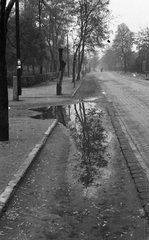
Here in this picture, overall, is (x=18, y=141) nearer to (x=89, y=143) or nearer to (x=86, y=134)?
(x=89, y=143)

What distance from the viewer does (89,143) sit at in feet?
25.6

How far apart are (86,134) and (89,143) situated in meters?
1.04

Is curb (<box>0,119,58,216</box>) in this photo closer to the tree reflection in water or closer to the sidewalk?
the sidewalk

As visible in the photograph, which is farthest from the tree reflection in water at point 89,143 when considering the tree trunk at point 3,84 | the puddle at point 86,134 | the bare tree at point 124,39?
the bare tree at point 124,39

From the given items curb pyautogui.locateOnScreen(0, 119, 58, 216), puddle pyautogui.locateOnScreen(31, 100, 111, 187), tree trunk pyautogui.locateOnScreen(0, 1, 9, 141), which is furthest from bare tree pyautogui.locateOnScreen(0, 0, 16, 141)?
puddle pyautogui.locateOnScreen(31, 100, 111, 187)

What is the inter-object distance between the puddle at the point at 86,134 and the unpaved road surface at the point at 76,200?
0.02 m

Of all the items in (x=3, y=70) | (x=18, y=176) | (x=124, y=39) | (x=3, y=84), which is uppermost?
(x=124, y=39)

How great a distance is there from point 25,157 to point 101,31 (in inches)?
1518

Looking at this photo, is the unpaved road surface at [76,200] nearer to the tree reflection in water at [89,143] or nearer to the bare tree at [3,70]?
the tree reflection in water at [89,143]

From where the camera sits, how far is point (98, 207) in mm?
4258

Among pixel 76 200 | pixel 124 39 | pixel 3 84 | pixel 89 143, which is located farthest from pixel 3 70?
pixel 124 39

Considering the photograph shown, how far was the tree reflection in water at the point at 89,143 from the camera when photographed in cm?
583

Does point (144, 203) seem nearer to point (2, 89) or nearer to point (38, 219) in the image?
point (38, 219)

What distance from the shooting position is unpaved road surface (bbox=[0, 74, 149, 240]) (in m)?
3.62
